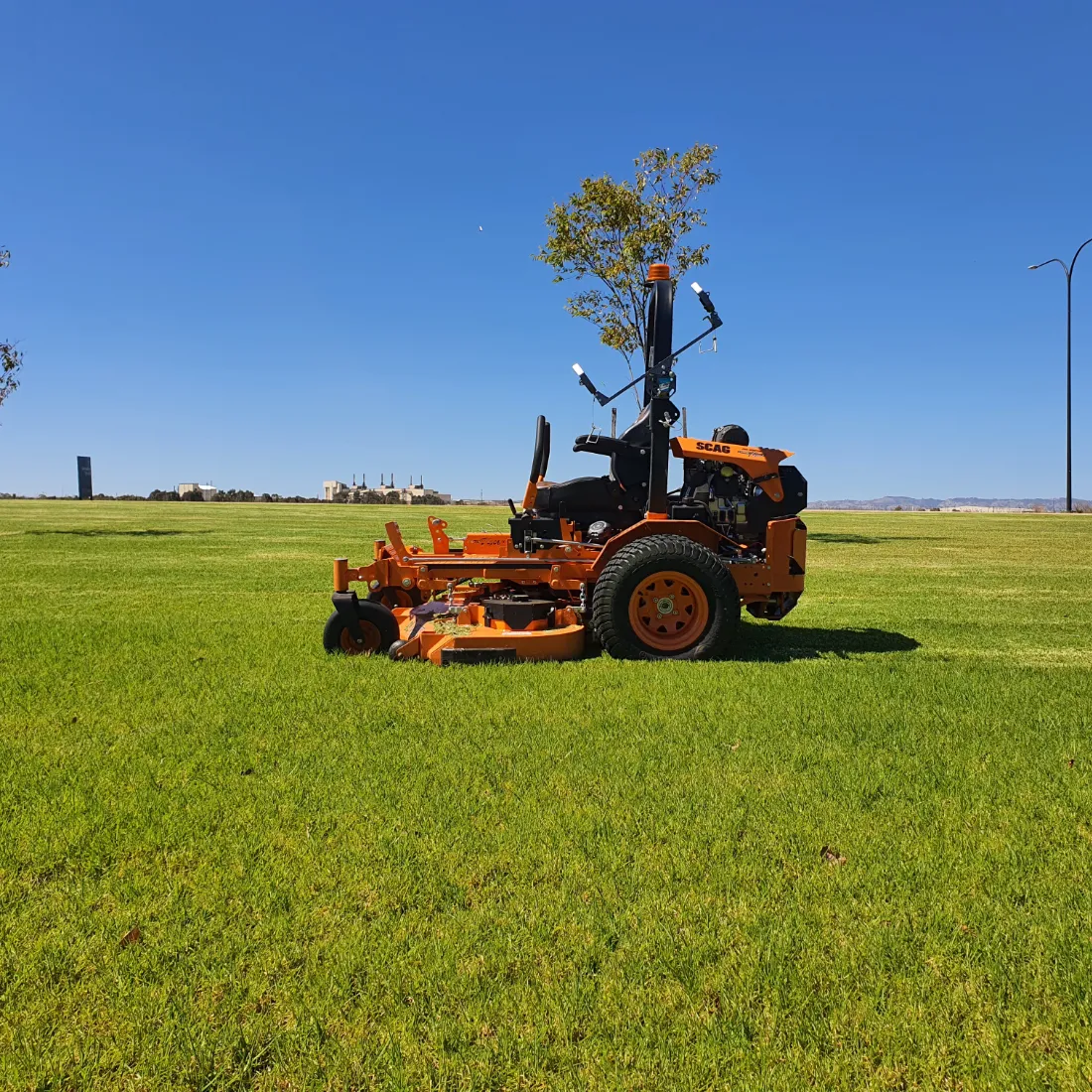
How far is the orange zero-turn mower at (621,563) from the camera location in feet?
21.7

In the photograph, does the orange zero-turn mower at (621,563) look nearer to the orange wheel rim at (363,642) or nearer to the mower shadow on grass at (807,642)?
the orange wheel rim at (363,642)

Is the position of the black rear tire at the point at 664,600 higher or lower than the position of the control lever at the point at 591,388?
lower

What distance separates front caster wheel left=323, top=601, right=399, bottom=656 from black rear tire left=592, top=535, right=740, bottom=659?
168 cm

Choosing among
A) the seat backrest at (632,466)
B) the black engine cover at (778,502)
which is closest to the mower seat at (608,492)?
the seat backrest at (632,466)

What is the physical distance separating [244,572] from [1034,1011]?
1345 cm

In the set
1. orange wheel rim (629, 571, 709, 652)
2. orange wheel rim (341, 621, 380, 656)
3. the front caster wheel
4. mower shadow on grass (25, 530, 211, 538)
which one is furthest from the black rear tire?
mower shadow on grass (25, 530, 211, 538)

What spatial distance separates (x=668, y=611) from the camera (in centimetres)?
676

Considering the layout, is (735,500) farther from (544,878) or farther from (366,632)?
(544,878)

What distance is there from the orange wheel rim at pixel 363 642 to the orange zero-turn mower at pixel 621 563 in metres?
0.01

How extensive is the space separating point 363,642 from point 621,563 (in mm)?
2230

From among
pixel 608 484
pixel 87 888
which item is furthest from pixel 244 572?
pixel 87 888

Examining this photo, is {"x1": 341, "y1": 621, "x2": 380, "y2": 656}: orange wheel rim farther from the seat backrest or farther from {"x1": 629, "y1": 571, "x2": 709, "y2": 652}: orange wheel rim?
the seat backrest

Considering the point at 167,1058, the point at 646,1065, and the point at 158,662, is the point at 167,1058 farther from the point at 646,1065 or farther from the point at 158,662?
the point at 158,662

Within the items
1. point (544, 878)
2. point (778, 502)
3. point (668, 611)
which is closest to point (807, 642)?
point (778, 502)
